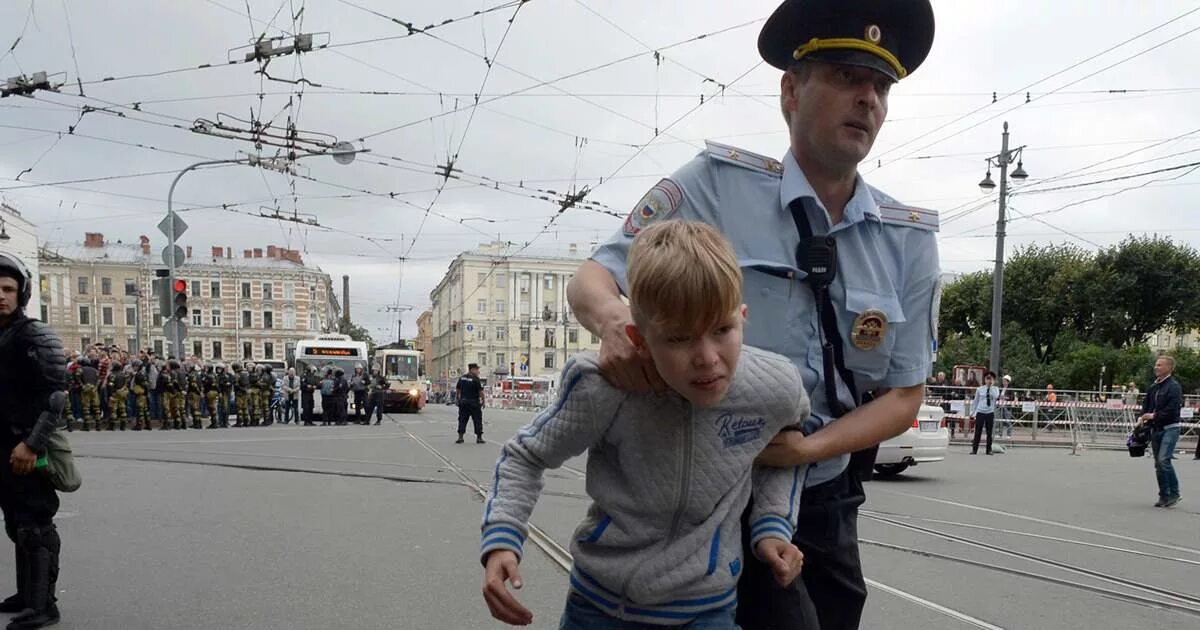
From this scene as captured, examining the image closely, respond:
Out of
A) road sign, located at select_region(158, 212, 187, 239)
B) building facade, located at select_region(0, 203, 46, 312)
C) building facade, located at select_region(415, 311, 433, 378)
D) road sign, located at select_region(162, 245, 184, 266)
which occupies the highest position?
building facade, located at select_region(0, 203, 46, 312)

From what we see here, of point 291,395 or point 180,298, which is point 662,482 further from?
point 291,395

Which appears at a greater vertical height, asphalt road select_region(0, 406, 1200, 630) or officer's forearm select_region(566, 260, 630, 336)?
officer's forearm select_region(566, 260, 630, 336)

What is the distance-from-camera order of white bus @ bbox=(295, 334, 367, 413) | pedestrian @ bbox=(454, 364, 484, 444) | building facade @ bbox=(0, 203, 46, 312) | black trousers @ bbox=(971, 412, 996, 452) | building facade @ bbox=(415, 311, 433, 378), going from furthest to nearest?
Result: 1. building facade @ bbox=(415, 311, 433, 378)
2. building facade @ bbox=(0, 203, 46, 312)
3. white bus @ bbox=(295, 334, 367, 413)
4. black trousers @ bbox=(971, 412, 996, 452)
5. pedestrian @ bbox=(454, 364, 484, 444)

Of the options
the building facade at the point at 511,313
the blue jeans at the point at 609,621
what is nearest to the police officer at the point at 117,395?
the blue jeans at the point at 609,621

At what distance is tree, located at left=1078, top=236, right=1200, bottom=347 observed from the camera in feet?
122

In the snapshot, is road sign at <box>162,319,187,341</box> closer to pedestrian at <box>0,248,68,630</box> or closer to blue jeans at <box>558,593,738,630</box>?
pedestrian at <box>0,248,68,630</box>

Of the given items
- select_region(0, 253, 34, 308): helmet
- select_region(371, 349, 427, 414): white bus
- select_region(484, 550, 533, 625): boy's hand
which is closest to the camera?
select_region(484, 550, 533, 625): boy's hand

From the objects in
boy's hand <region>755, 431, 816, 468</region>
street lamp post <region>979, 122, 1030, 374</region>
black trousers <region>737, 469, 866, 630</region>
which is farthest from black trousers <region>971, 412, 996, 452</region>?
boy's hand <region>755, 431, 816, 468</region>

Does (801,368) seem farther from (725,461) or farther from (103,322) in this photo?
(103,322)

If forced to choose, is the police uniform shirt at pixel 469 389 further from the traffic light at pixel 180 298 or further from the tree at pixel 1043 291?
the tree at pixel 1043 291

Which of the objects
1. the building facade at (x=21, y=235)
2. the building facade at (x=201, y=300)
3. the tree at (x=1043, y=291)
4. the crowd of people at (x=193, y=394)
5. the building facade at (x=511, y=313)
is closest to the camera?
the crowd of people at (x=193, y=394)

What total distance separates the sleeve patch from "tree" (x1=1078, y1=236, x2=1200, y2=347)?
4223cm

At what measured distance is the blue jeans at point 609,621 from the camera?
1.64 meters

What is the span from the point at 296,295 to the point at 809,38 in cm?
8503
